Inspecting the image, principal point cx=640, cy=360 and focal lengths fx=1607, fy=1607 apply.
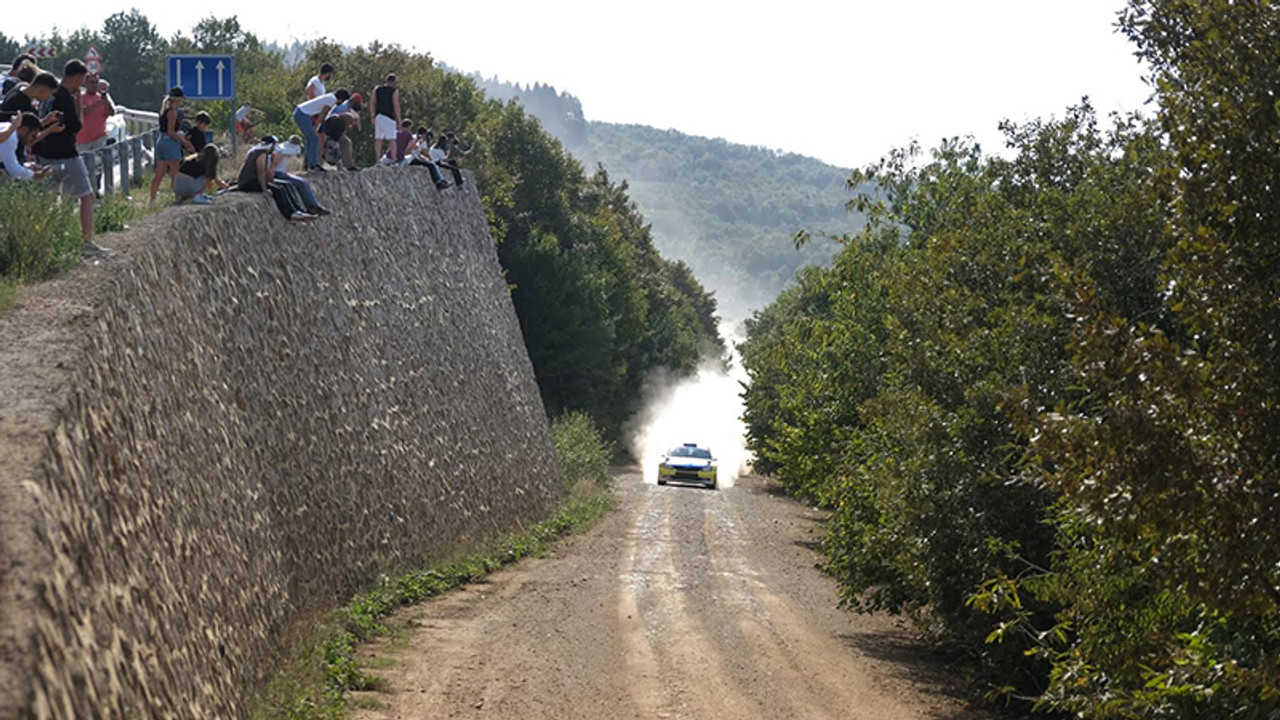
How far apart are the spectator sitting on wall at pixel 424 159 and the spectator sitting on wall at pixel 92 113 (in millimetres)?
10621

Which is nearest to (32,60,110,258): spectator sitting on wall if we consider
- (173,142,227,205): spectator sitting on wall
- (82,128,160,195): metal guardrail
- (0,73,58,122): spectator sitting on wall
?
(0,73,58,122): spectator sitting on wall

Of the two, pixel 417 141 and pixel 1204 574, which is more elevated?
pixel 417 141

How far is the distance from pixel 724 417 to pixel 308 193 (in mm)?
84731

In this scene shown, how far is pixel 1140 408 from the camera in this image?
879cm

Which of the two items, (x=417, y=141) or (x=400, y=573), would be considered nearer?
(x=400, y=573)

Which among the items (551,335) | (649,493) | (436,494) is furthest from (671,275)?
(436,494)

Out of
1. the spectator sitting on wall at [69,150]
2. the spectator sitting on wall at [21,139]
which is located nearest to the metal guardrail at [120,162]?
the spectator sitting on wall at [21,139]

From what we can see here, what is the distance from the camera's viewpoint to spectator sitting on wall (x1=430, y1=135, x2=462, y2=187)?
3362 cm

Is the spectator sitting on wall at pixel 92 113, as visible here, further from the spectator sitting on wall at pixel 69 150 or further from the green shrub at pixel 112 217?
the spectator sitting on wall at pixel 69 150

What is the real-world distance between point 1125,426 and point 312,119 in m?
18.2

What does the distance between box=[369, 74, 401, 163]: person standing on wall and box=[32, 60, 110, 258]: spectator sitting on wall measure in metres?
13.2

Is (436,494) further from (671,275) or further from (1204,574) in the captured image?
(671,275)

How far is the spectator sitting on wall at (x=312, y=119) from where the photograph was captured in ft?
78.7

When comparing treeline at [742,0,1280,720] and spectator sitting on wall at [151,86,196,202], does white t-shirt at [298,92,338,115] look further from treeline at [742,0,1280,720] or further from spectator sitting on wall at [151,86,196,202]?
treeline at [742,0,1280,720]
